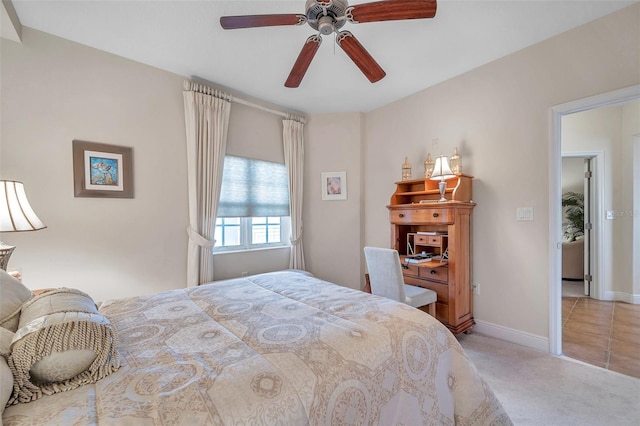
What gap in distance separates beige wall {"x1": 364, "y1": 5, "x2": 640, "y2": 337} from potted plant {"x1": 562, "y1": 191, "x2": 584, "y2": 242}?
3176 mm

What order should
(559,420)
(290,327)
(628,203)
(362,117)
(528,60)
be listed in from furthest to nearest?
(362,117) → (628,203) → (528,60) → (559,420) → (290,327)

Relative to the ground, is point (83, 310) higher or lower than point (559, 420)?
higher

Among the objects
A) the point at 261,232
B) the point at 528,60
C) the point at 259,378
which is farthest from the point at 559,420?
the point at 261,232

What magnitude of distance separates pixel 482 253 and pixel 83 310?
3.01m

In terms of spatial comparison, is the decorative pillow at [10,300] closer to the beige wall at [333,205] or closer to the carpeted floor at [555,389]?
the carpeted floor at [555,389]

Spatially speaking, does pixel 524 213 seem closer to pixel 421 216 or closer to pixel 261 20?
pixel 421 216

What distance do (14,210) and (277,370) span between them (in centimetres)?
190

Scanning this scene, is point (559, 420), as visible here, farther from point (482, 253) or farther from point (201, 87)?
point (201, 87)

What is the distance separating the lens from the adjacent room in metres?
0.90

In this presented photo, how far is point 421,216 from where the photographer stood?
275cm

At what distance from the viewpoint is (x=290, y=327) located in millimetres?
1160

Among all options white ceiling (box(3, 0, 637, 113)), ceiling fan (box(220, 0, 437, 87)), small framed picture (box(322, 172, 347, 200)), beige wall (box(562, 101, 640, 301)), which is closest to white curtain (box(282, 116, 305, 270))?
small framed picture (box(322, 172, 347, 200))

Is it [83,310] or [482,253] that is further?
[482,253]

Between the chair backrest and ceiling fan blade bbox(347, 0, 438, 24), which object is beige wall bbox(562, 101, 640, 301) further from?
ceiling fan blade bbox(347, 0, 438, 24)
